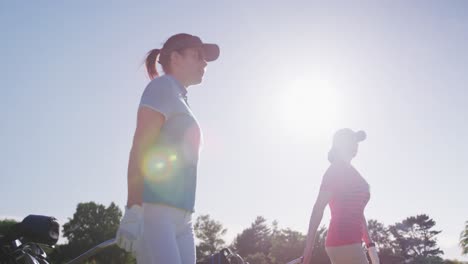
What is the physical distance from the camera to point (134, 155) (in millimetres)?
Result: 2809

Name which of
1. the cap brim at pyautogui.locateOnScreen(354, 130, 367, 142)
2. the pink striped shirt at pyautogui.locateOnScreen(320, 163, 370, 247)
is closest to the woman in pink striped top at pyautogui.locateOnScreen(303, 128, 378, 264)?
the pink striped shirt at pyautogui.locateOnScreen(320, 163, 370, 247)

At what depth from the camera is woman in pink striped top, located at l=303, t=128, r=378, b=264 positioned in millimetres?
5371

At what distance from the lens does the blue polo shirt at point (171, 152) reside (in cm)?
272

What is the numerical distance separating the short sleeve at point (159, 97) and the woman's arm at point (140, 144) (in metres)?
0.03

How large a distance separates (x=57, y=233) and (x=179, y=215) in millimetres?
1359

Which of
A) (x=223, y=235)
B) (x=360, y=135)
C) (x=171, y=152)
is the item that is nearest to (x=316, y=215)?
(x=360, y=135)

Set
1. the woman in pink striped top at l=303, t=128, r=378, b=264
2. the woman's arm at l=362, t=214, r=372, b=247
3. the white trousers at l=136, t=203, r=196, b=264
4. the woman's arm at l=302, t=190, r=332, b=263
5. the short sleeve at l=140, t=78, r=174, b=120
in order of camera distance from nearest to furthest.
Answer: the white trousers at l=136, t=203, r=196, b=264 → the short sleeve at l=140, t=78, r=174, b=120 → the woman's arm at l=302, t=190, r=332, b=263 → the woman in pink striped top at l=303, t=128, r=378, b=264 → the woman's arm at l=362, t=214, r=372, b=247

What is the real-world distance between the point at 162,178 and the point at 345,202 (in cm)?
343

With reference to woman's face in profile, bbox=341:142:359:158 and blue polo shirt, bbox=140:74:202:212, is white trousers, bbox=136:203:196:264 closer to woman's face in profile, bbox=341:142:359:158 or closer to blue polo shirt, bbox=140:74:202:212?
blue polo shirt, bbox=140:74:202:212

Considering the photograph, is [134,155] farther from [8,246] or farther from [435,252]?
[435,252]

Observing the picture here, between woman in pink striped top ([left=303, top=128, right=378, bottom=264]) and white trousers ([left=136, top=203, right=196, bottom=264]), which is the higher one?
woman in pink striped top ([left=303, top=128, right=378, bottom=264])

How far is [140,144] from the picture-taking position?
111 inches

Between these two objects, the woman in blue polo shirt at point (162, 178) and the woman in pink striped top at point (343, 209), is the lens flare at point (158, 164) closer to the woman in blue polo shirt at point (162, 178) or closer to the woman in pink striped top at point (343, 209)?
the woman in blue polo shirt at point (162, 178)

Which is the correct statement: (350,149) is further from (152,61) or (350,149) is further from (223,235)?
(223,235)
